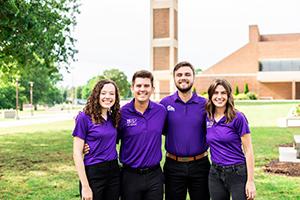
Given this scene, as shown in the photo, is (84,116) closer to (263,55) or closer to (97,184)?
(97,184)

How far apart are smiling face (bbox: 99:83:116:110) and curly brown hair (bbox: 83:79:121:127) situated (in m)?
0.03

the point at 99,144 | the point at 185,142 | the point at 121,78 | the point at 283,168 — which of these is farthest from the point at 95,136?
the point at 121,78

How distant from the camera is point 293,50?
59875 mm

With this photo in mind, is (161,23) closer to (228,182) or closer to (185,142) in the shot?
(185,142)

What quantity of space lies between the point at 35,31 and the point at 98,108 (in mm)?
7621

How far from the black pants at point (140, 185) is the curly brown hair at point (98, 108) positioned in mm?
592

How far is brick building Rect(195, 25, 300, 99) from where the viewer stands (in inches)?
2317

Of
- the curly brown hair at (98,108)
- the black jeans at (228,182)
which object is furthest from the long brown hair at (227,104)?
the curly brown hair at (98,108)

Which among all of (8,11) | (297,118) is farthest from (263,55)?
(8,11)

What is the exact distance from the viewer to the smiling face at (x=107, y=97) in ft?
14.0

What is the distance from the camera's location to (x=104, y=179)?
4.28 meters

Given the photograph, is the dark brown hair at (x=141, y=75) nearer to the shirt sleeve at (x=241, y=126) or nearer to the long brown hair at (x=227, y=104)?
the long brown hair at (x=227, y=104)

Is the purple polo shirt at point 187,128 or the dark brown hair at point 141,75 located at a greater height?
the dark brown hair at point 141,75

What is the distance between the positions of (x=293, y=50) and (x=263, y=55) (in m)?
4.24
